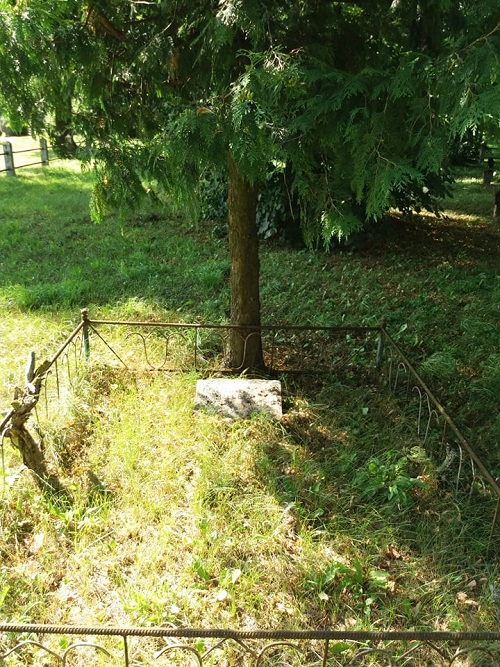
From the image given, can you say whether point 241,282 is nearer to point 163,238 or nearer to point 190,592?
point 190,592

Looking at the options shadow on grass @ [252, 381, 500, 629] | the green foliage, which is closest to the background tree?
shadow on grass @ [252, 381, 500, 629]

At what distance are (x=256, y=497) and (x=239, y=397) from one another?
102cm

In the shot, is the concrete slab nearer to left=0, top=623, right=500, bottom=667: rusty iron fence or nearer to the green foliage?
left=0, top=623, right=500, bottom=667: rusty iron fence

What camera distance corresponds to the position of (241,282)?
4332 mm

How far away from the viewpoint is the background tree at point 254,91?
2.40 metres

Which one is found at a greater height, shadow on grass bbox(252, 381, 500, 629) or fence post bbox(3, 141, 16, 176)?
fence post bbox(3, 141, 16, 176)

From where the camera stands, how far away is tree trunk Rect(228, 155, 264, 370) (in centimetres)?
399

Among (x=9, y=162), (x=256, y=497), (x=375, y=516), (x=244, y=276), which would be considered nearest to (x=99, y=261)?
(x=244, y=276)

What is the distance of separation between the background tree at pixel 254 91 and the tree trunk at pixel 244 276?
0.02m

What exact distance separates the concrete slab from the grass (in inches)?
4.1

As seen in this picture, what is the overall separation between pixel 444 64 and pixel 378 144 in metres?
0.42

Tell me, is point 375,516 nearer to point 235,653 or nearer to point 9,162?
point 235,653

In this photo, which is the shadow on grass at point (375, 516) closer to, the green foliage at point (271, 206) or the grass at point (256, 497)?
the grass at point (256, 497)

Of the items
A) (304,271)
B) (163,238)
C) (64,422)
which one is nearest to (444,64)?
(64,422)
